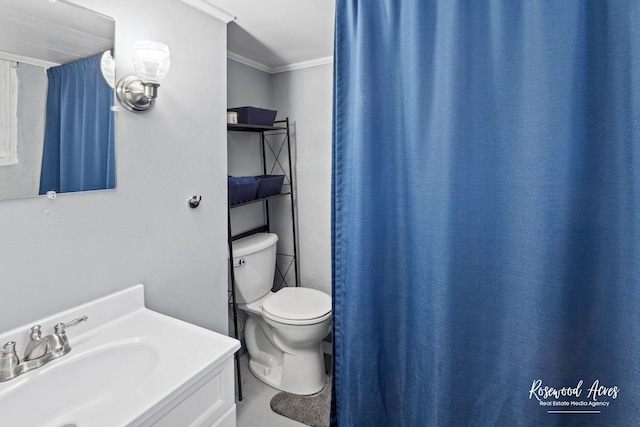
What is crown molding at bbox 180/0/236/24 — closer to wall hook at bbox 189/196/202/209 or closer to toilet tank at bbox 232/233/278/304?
wall hook at bbox 189/196/202/209

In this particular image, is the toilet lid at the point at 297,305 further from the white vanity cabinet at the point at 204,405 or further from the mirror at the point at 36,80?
the mirror at the point at 36,80

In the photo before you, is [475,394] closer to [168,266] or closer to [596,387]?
[596,387]

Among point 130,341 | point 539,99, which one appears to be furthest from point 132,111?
point 539,99

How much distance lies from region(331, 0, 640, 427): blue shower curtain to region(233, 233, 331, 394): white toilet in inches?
25.9

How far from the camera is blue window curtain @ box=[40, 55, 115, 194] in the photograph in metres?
1.09

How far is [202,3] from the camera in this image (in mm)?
1565

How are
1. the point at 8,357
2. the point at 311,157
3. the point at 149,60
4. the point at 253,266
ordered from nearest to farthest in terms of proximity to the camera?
the point at 8,357 → the point at 149,60 → the point at 253,266 → the point at 311,157

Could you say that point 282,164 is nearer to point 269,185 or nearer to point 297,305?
point 269,185

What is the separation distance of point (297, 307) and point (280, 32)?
5.28ft

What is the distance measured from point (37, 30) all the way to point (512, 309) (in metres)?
1.70

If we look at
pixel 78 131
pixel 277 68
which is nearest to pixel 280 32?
pixel 277 68

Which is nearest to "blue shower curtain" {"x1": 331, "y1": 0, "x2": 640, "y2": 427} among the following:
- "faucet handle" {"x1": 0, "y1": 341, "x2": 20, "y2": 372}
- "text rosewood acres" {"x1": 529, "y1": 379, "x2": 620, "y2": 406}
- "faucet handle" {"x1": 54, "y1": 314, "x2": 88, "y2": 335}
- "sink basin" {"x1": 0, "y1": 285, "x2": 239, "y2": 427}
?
"text rosewood acres" {"x1": 529, "y1": 379, "x2": 620, "y2": 406}

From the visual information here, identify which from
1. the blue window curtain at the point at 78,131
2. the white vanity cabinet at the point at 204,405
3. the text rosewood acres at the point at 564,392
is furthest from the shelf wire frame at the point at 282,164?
the text rosewood acres at the point at 564,392

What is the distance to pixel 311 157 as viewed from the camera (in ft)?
8.34
